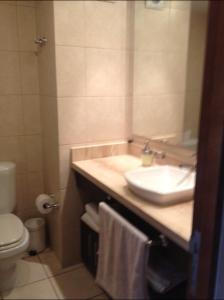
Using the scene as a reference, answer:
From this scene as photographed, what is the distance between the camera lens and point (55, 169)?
2.03 m

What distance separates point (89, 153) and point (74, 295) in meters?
0.97

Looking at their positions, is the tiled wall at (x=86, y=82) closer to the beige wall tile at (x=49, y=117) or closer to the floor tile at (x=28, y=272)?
the beige wall tile at (x=49, y=117)

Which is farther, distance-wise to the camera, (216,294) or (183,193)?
(183,193)

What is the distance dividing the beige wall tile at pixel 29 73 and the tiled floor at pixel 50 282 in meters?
1.31

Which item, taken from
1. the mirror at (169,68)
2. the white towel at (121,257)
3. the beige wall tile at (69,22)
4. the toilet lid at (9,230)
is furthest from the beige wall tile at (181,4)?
the toilet lid at (9,230)

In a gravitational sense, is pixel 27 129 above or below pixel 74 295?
above

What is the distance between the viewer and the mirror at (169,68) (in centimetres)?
166

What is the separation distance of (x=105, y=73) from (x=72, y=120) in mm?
423

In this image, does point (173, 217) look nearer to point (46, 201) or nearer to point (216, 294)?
point (216, 294)

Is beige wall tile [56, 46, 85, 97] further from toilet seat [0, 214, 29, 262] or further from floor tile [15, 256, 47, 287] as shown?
floor tile [15, 256, 47, 287]

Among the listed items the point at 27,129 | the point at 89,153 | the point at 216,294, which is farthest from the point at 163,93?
the point at 216,294

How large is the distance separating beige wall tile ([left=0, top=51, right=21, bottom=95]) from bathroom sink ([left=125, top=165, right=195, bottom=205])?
102 centimetres

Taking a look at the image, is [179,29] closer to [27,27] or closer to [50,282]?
[27,27]

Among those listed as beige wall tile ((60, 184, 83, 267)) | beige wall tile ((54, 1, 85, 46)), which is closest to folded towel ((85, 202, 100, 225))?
beige wall tile ((60, 184, 83, 267))
